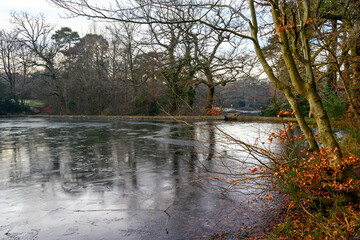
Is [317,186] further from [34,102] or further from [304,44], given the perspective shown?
[34,102]

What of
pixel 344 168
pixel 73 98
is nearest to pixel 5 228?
pixel 344 168

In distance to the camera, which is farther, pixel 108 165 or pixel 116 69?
pixel 116 69

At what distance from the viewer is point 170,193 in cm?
525

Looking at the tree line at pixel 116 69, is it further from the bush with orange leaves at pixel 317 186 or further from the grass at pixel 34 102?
the bush with orange leaves at pixel 317 186

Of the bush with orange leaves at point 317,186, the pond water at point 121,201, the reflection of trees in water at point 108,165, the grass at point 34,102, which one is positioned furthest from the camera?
the grass at point 34,102

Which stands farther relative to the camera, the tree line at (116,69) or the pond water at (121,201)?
the tree line at (116,69)

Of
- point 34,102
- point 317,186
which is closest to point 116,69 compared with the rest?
point 34,102

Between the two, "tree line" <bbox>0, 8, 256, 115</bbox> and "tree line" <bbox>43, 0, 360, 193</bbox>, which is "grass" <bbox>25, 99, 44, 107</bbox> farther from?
"tree line" <bbox>43, 0, 360, 193</bbox>

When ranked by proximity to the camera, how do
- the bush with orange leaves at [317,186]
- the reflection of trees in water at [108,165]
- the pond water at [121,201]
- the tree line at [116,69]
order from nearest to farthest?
the bush with orange leaves at [317,186], the pond water at [121,201], the reflection of trees in water at [108,165], the tree line at [116,69]

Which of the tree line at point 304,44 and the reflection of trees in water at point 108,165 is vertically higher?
the tree line at point 304,44

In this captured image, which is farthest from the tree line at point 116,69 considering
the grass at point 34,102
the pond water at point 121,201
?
the pond water at point 121,201

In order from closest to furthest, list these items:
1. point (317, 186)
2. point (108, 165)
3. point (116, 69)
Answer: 1. point (317, 186)
2. point (108, 165)
3. point (116, 69)

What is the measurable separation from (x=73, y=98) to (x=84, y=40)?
794cm

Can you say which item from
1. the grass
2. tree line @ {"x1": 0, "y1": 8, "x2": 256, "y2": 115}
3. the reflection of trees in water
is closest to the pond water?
the reflection of trees in water
